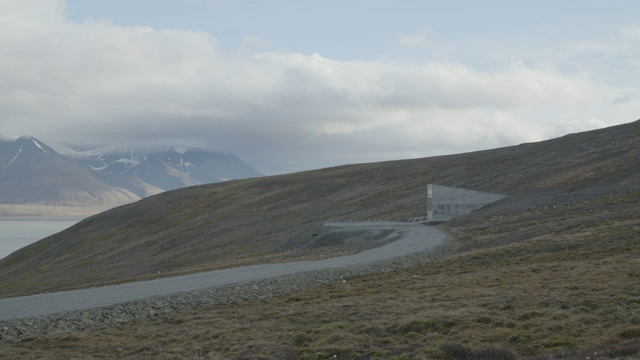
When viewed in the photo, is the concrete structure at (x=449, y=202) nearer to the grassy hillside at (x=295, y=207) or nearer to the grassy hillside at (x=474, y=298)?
the grassy hillside at (x=474, y=298)

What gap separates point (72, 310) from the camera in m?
24.0

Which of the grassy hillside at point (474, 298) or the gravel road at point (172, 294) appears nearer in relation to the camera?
the grassy hillside at point (474, 298)

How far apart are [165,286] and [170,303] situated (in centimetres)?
630

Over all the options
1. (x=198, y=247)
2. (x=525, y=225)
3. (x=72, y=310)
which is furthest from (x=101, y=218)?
(x=72, y=310)

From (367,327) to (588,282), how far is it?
8.36 metres

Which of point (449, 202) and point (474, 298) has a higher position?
point (449, 202)

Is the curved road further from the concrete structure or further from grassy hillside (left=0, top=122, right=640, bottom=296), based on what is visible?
the concrete structure

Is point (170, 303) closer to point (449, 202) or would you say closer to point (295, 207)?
point (449, 202)

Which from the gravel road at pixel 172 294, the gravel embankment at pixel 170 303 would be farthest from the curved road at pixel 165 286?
the gravel embankment at pixel 170 303

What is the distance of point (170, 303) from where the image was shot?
24.8 meters

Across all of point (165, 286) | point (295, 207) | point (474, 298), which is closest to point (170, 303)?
point (165, 286)

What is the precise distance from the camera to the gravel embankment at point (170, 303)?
69.2 feet

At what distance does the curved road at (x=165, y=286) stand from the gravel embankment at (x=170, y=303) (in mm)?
1460

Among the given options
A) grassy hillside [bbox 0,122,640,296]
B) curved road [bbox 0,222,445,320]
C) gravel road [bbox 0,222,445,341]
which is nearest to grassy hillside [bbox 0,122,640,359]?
grassy hillside [bbox 0,122,640,296]
